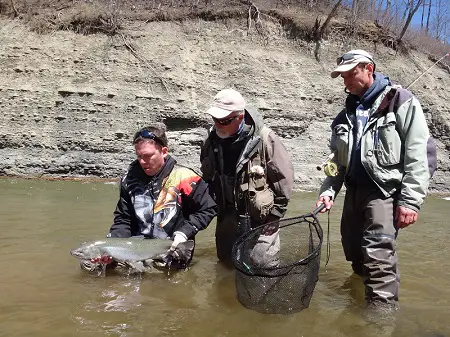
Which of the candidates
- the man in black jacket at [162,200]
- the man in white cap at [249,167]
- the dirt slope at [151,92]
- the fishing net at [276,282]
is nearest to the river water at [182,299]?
the fishing net at [276,282]

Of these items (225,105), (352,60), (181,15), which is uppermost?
(181,15)

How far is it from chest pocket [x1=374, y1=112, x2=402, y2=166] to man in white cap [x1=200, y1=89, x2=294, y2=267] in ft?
3.37

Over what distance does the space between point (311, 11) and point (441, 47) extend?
12.0m

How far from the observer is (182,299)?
3957 millimetres

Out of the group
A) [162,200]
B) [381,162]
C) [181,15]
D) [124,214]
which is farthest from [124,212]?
[181,15]

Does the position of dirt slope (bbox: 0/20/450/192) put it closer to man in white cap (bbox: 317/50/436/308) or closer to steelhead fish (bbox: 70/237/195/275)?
steelhead fish (bbox: 70/237/195/275)

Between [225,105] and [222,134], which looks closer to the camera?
[225,105]

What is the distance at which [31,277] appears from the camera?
14.5 feet

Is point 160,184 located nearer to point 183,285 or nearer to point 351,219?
point 183,285

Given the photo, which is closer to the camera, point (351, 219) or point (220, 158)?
point (351, 219)

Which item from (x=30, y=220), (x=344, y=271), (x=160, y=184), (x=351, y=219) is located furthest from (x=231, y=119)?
(x=30, y=220)

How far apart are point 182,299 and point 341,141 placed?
2066mm

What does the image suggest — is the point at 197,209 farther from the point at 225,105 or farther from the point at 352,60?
the point at 352,60

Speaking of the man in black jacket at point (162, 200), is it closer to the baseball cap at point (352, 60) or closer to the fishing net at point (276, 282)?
the fishing net at point (276, 282)
